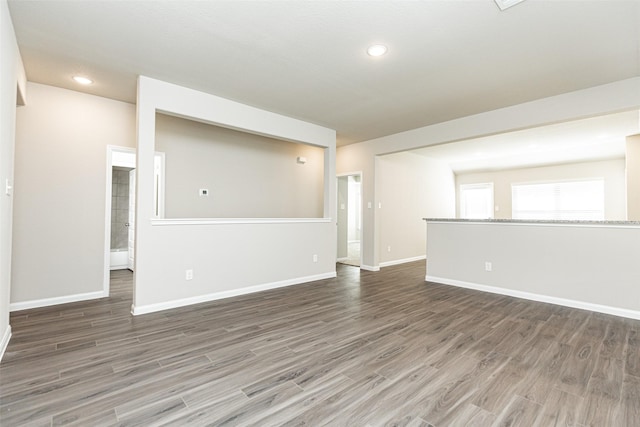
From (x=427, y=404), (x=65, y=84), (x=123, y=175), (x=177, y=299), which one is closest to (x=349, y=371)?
(x=427, y=404)

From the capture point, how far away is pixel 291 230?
183 inches

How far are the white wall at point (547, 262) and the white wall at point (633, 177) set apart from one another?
2446mm

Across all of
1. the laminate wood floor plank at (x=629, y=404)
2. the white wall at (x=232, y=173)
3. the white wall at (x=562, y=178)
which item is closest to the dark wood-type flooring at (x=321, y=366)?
the laminate wood floor plank at (x=629, y=404)

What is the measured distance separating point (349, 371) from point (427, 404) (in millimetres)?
540

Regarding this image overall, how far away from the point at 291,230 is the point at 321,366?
271 cm

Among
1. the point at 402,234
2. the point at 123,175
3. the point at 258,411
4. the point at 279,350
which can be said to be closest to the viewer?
the point at 258,411

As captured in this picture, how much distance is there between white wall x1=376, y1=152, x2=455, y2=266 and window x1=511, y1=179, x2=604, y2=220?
1794mm

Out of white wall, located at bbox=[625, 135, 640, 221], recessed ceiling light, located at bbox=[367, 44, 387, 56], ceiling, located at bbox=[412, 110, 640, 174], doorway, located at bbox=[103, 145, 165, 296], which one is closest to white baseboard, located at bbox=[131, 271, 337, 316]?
doorway, located at bbox=[103, 145, 165, 296]

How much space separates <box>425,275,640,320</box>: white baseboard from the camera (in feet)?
10.7

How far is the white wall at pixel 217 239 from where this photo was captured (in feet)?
10.5

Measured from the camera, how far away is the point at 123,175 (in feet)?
19.6

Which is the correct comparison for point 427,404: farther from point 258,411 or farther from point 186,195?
point 186,195

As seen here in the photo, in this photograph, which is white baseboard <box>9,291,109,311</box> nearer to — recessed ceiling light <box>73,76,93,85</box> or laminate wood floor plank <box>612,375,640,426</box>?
recessed ceiling light <box>73,76,93,85</box>

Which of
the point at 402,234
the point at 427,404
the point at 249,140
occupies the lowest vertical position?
the point at 427,404
